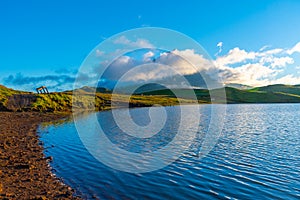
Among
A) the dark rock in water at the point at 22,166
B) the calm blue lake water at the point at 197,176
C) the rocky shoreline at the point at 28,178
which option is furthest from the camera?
the dark rock in water at the point at 22,166

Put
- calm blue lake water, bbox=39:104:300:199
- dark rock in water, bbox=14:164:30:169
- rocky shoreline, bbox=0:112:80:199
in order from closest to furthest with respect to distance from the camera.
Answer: rocky shoreline, bbox=0:112:80:199 → calm blue lake water, bbox=39:104:300:199 → dark rock in water, bbox=14:164:30:169

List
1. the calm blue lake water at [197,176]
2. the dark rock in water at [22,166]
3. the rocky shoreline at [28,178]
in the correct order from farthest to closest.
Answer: the dark rock in water at [22,166], the calm blue lake water at [197,176], the rocky shoreline at [28,178]

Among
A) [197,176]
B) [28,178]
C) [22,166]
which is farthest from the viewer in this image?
[22,166]

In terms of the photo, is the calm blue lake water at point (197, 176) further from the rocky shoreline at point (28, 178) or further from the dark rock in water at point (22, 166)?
the dark rock in water at point (22, 166)

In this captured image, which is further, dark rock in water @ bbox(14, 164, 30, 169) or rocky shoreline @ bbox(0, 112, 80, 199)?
dark rock in water @ bbox(14, 164, 30, 169)

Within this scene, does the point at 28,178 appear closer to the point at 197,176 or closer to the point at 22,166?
the point at 22,166

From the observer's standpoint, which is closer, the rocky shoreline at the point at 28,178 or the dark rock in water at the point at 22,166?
the rocky shoreline at the point at 28,178

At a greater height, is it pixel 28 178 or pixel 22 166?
pixel 22 166

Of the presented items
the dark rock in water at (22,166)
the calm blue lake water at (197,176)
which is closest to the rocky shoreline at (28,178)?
the dark rock in water at (22,166)

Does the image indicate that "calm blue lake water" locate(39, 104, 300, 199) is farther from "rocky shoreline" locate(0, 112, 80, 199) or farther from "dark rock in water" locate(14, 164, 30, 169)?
"dark rock in water" locate(14, 164, 30, 169)

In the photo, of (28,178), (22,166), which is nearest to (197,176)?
(28,178)

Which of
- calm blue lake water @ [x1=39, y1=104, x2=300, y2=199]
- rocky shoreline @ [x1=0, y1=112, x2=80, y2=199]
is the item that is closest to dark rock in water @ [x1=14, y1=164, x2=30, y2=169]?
rocky shoreline @ [x1=0, y1=112, x2=80, y2=199]

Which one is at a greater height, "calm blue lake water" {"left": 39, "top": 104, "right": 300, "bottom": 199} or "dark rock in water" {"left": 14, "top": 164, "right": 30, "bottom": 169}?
"calm blue lake water" {"left": 39, "top": 104, "right": 300, "bottom": 199}

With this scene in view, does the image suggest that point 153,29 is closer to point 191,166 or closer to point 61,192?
point 191,166
